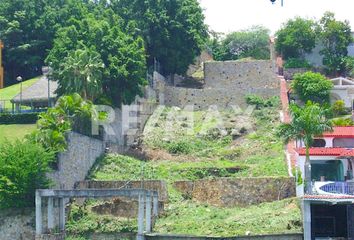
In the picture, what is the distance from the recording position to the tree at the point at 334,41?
72.6 meters

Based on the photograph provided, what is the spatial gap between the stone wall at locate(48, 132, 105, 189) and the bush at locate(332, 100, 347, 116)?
17899 millimetres

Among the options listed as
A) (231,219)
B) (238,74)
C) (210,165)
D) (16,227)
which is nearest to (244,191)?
(231,219)

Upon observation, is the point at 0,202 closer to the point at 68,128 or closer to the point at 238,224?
the point at 68,128

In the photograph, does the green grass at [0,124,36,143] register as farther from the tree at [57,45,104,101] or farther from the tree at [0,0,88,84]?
the tree at [0,0,88,84]

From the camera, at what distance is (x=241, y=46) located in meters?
81.9

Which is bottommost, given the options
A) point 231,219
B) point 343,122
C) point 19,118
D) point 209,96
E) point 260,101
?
point 231,219

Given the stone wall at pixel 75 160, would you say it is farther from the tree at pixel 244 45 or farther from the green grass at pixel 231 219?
the tree at pixel 244 45

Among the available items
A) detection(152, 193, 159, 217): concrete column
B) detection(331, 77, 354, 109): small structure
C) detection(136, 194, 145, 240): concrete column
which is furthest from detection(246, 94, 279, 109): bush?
detection(136, 194, 145, 240): concrete column

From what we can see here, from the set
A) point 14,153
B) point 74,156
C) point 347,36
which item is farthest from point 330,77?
point 14,153

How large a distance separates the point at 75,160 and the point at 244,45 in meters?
36.0

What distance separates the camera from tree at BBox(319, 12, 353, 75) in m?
72.6

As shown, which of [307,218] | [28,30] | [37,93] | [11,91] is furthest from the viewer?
[28,30]

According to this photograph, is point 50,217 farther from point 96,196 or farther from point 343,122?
point 343,122

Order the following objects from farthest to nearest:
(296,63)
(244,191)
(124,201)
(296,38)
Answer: (296,38), (296,63), (244,191), (124,201)
